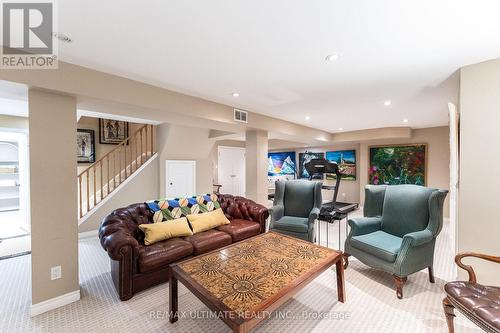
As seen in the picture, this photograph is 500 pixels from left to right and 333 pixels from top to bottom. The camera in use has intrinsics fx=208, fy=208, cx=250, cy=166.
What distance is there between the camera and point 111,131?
5.78 m

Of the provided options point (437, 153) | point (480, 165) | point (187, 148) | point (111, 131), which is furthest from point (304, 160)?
point (111, 131)

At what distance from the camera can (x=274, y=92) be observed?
9.87 ft

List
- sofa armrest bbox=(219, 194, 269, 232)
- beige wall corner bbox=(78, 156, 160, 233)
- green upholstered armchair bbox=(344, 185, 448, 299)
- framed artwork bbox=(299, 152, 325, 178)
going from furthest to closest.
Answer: framed artwork bbox=(299, 152, 325, 178) < beige wall corner bbox=(78, 156, 160, 233) < sofa armrest bbox=(219, 194, 269, 232) < green upholstered armchair bbox=(344, 185, 448, 299)

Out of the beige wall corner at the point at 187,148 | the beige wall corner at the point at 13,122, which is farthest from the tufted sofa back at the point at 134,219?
the beige wall corner at the point at 13,122

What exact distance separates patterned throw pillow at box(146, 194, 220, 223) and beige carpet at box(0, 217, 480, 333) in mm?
960

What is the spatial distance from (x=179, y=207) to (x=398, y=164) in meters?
6.03

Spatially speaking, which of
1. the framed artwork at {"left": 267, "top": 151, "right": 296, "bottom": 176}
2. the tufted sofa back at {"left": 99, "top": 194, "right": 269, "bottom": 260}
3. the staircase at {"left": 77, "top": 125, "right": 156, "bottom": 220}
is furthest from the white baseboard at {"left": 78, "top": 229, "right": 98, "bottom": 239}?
the framed artwork at {"left": 267, "top": 151, "right": 296, "bottom": 176}

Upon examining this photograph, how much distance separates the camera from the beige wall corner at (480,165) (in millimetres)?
2041

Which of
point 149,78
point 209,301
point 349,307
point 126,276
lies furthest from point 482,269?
point 149,78

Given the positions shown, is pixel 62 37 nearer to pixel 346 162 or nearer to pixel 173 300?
pixel 173 300

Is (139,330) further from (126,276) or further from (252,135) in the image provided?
(252,135)

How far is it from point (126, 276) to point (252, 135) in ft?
10.8

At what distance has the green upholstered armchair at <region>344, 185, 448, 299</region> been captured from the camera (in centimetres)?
225

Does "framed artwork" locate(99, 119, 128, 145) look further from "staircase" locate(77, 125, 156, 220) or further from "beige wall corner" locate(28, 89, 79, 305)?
"beige wall corner" locate(28, 89, 79, 305)
